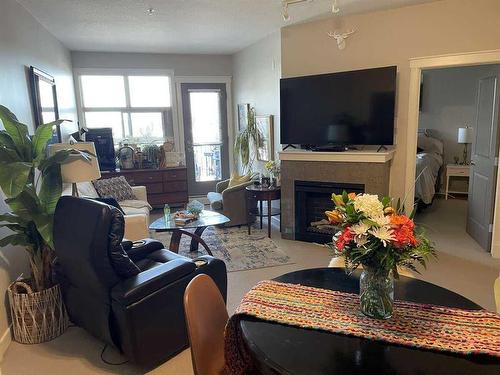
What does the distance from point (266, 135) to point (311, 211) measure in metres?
1.50

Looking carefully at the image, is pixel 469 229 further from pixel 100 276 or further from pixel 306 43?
pixel 100 276

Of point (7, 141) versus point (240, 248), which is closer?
point (7, 141)

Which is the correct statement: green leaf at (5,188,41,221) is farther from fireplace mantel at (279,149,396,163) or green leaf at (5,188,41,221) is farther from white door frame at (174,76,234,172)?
white door frame at (174,76,234,172)

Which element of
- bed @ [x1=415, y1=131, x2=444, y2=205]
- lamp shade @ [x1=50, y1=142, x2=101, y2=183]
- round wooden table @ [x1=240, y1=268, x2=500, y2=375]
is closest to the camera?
round wooden table @ [x1=240, y1=268, x2=500, y2=375]

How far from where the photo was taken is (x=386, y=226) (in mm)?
1309

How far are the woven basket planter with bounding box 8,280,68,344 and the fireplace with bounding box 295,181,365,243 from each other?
9.44 ft

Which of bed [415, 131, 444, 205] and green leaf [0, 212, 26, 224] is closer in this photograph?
green leaf [0, 212, 26, 224]

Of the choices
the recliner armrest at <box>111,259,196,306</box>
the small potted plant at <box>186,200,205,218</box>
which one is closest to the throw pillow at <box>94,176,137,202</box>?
the small potted plant at <box>186,200,205,218</box>

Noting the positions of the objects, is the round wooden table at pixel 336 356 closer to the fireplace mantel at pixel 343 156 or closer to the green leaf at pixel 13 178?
the green leaf at pixel 13 178

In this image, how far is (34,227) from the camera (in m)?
2.61

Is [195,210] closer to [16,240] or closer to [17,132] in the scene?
[16,240]

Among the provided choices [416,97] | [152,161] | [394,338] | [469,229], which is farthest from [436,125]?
[394,338]

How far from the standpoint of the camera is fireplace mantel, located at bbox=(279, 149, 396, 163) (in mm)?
4074

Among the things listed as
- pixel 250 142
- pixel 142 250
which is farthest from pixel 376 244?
pixel 250 142
